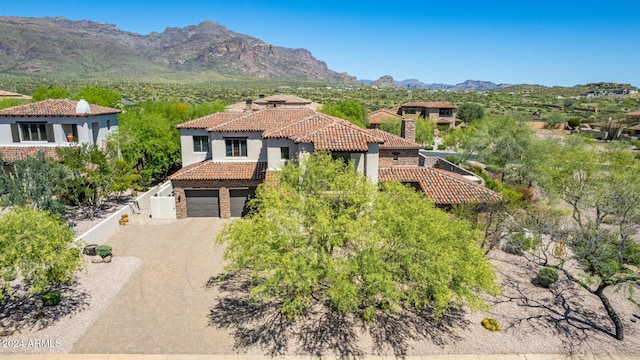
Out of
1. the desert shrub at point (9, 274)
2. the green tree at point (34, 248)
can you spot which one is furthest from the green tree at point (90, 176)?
the desert shrub at point (9, 274)

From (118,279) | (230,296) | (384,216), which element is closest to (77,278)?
(118,279)

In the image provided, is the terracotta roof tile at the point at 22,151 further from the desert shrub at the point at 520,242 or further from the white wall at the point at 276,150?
the desert shrub at the point at 520,242

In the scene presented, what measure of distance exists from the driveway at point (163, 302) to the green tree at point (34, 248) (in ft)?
9.87

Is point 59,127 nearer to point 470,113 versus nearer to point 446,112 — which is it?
point 446,112

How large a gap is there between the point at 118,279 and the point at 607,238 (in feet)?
80.3

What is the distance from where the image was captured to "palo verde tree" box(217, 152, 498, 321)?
41.9 feet

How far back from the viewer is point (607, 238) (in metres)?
→ 18.9

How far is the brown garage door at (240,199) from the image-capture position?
28703mm

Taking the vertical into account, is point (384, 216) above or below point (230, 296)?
above

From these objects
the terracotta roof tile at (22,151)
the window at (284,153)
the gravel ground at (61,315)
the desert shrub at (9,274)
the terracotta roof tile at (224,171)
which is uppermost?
the window at (284,153)

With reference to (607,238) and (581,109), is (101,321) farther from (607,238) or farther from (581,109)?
(581,109)

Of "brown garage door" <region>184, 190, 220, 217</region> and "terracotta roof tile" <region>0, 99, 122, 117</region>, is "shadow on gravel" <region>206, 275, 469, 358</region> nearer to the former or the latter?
"brown garage door" <region>184, 190, 220, 217</region>

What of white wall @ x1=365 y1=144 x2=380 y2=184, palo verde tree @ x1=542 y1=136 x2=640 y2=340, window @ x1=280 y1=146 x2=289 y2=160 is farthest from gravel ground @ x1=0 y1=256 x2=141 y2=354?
palo verde tree @ x1=542 y1=136 x2=640 y2=340

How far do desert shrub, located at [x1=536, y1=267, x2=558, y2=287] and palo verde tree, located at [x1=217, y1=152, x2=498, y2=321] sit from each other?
7228mm
